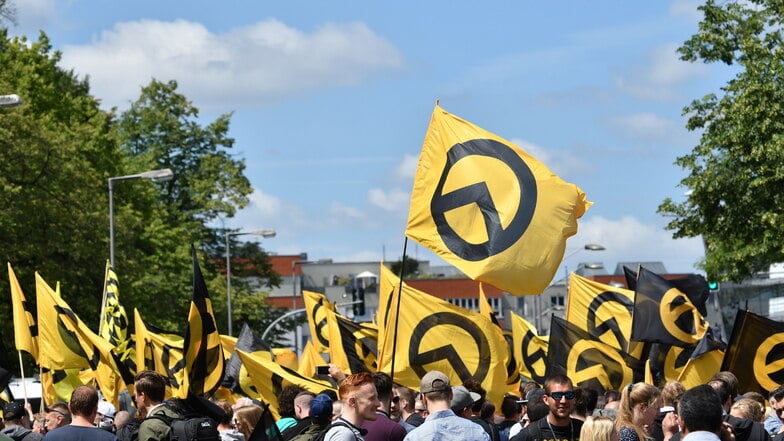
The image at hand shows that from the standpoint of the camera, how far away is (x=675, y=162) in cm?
3134

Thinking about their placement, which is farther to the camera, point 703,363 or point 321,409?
point 703,363

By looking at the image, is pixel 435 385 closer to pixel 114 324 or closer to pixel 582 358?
pixel 582 358

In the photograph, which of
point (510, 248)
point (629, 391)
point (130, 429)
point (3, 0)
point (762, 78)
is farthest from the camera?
point (3, 0)

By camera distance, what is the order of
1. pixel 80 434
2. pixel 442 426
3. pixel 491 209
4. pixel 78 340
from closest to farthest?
pixel 442 426 → pixel 80 434 → pixel 491 209 → pixel 78 340

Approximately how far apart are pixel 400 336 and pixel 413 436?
20.6ft

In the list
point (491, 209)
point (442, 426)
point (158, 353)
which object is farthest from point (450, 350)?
point (158, 353)

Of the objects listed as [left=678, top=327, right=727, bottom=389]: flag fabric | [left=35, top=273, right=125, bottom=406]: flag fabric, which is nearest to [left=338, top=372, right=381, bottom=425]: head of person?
[left=678, top=327, right=727, bottom=389]: flag fabric

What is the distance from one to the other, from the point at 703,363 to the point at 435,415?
27.7ft

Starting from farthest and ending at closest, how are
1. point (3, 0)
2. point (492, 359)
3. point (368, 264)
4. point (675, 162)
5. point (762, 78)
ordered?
1. point (368, 264)
2. point (3, 0)
3. point (675, 162)
4. point (762, 78)
5. point (492, 359)

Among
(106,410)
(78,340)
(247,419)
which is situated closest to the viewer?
(247,419)

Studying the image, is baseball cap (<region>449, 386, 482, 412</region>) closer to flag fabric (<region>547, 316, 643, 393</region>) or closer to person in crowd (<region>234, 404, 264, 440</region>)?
person in crowd (<region>234, 404, 264, 440</region>)

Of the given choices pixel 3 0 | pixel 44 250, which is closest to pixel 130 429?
pixel 44 250

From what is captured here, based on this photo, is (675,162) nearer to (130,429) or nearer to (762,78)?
(762,78)

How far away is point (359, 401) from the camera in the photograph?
7.66 m
